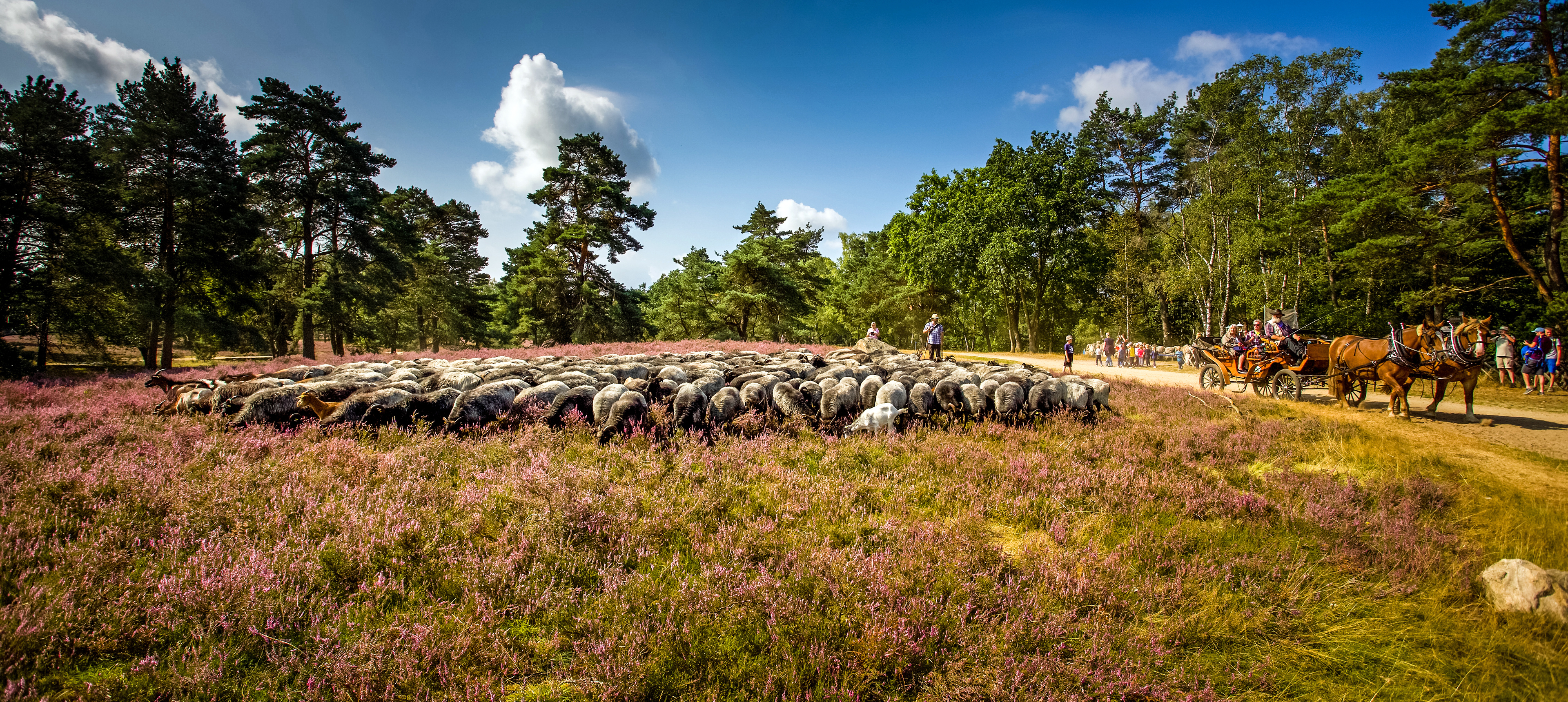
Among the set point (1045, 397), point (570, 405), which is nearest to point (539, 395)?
point (570, 405)

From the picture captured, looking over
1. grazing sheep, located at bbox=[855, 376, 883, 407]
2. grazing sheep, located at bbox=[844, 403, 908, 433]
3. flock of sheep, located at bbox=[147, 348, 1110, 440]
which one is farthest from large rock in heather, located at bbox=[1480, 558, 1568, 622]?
grazing sheep, located at bbox=[855, 376, 883, 407]

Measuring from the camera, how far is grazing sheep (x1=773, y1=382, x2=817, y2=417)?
272 inches

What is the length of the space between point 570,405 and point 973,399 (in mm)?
5851

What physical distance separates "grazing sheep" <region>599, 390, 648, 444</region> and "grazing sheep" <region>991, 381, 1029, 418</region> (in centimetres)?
532

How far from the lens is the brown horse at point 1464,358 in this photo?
8305 millimetres

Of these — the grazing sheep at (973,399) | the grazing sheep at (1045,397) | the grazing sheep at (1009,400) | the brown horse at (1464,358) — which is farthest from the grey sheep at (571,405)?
the brown horse at (1464,358)

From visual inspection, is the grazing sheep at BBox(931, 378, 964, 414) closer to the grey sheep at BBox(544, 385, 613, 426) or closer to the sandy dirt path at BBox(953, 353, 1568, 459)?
the grey sheep at BBox(544, 385, 613, 426)

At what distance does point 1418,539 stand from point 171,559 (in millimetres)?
9039

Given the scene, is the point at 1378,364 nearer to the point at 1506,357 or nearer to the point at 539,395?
the point at 1506,357

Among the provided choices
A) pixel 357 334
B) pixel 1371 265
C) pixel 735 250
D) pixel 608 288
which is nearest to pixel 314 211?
pixel 357 334

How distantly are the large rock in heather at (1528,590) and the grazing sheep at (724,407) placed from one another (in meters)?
6.41

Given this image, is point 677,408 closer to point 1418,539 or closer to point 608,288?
point 1418,539

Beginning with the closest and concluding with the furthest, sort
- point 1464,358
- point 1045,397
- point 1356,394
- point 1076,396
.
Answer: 1. point 1045,397
2. point 1076,396
3. point 1464,358
4. point 1356,394

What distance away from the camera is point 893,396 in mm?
7070
